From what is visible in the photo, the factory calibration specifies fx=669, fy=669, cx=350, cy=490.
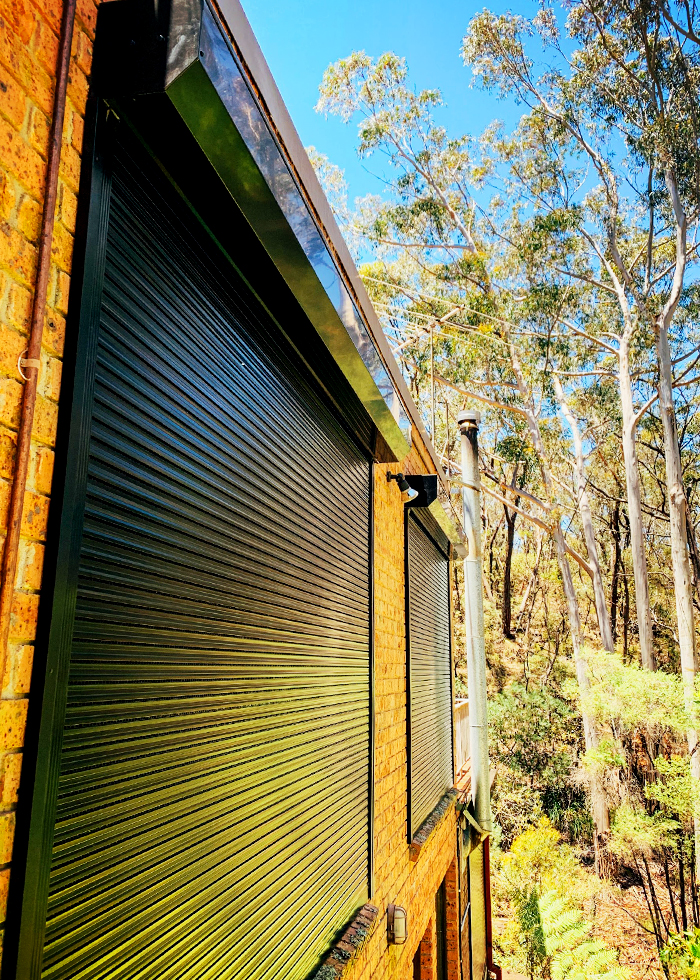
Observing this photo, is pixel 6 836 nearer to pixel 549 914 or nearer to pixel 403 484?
pixel 403 484

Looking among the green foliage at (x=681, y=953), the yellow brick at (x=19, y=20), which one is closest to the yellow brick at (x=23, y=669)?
the yellow brick at (x=19, y=20)

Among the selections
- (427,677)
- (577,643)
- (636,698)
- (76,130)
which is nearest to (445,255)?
(577,643)

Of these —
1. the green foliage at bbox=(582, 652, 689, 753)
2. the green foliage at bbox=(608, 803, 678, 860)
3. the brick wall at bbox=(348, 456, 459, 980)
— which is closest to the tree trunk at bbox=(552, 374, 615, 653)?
the green foliage at bbox=(582, 652, 689, 753)

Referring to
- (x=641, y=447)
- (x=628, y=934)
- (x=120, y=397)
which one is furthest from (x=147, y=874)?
(x=641, y=447)

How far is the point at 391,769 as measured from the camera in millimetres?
4512

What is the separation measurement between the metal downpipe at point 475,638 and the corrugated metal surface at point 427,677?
347 mm

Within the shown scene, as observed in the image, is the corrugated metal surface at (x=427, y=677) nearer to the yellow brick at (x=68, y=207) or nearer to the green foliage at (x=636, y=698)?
the yellow brick at (x=68, y=207)

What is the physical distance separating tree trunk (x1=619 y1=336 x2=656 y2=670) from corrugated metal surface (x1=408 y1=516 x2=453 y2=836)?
876 cm

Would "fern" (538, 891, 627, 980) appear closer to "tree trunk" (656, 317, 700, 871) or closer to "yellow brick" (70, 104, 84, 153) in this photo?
"tree trunk" (656, 317, 700, 871)

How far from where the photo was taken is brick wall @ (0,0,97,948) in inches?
44.6

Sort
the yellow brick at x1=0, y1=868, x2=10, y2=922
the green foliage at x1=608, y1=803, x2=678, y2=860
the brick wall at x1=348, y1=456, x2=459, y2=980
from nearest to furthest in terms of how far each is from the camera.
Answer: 1. the yellow brick at x1=0, y1=868, x2=10, y2=922
2. the brick wall at x1=348, y1=456, x2=459, y2=980
3. the green foliage at x1=608, y1=803, x2=678, y2=860

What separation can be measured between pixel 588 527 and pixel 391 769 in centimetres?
1486

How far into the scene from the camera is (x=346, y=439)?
374 centimetres

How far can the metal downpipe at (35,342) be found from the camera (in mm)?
1117
